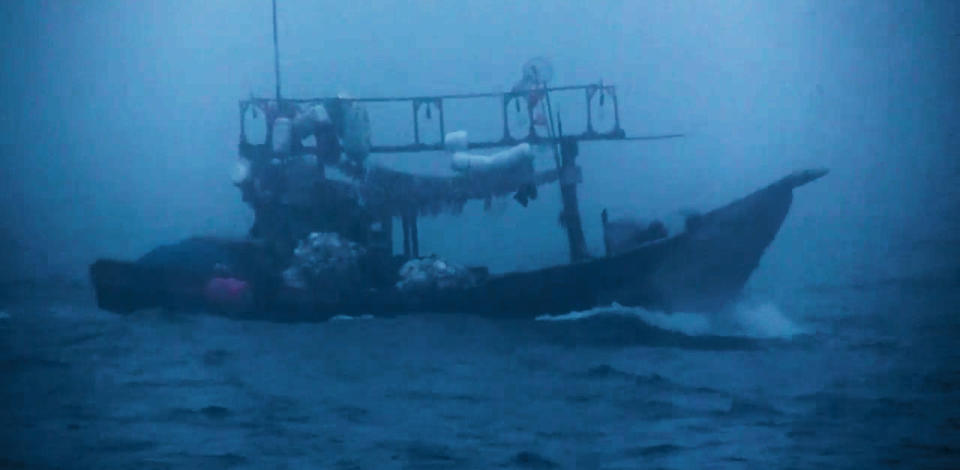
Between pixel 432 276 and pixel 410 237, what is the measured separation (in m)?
0.26

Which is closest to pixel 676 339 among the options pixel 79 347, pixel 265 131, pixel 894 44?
pixel 894 44

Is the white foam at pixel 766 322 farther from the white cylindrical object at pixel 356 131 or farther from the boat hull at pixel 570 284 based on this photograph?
the white cylindrical object at pixel 356 131

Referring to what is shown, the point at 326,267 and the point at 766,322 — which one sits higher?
the point at 326,267

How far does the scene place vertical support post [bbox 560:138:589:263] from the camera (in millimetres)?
4711

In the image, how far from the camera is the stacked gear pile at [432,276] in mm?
4812

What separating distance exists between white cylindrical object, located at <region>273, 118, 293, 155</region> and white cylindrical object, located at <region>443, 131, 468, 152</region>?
0.70 metres

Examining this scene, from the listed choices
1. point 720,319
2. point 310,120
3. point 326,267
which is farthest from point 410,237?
point 720,319

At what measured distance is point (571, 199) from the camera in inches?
185

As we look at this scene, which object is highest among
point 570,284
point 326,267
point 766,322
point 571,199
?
point 571,199

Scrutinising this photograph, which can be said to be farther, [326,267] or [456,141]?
[326,267]

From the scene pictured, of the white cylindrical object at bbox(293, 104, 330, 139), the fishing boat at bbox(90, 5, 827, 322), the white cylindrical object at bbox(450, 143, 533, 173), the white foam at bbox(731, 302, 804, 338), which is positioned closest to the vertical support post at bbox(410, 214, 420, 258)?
the fishing boat at bbox(90, 5, 827, 322)

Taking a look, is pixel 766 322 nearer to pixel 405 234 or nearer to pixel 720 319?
pixel 720 319

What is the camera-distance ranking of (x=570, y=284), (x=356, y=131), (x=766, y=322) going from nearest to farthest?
1. (x=766, y=322)
2. (x=356, y=131)
3. (x=570, y=284)

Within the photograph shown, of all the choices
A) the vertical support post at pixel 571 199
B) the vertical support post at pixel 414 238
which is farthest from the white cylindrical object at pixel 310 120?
the vertical support post at pixel 571 199
